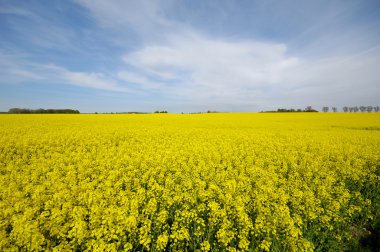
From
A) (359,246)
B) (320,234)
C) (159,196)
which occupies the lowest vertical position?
(359,246)

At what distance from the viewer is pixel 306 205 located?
22.8 feet

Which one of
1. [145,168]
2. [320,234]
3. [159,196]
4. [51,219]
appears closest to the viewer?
[51,219]

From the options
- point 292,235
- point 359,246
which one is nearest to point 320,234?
point 359,246

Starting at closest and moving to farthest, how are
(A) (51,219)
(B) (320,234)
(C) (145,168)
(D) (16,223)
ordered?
(D) (16,223) < (A) (51,219) < (B) (320,234) < (C) (145,168)

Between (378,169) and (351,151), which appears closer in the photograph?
(378,169)

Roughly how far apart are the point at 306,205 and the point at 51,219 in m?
7.00

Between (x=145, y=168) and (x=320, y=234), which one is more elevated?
(x=145, y=168)

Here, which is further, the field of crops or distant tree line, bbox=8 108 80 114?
distant tree line, bbox=8 108 80 114

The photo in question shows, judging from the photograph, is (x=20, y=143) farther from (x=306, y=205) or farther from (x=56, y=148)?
(x=306, y=205)

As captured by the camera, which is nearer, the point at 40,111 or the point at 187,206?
the point at 187,206

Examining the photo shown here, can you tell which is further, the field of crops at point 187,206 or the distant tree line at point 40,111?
the distant tree line at point 40,111

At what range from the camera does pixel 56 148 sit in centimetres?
1569

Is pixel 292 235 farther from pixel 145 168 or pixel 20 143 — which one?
pixel 20 143

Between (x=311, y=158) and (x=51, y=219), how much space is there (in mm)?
13477
